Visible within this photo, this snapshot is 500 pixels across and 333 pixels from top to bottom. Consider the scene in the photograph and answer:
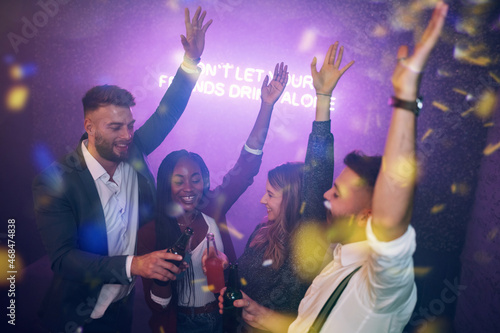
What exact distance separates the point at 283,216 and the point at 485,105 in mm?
2837

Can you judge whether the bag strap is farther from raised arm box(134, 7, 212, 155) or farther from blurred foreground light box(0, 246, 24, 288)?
blurred foreground light box(0, 246, 24, 288)

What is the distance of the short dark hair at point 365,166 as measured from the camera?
1.21 metres

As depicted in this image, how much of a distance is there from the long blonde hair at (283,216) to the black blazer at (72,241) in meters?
0.84

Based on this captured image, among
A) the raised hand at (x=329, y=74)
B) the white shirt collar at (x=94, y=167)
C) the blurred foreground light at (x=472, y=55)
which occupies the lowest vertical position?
the white shirt collar at (x=94, y=167)

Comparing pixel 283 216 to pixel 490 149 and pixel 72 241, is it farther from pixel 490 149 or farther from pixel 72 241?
pixel 490 149

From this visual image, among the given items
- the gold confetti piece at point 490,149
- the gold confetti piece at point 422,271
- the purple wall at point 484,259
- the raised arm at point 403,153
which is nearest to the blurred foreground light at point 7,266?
the raised arm at point 403,153

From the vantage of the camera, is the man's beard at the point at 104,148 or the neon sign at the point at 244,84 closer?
the man's beard at the point at 104,148

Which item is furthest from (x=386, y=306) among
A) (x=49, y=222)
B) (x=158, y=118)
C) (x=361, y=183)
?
(x=158, y=118)

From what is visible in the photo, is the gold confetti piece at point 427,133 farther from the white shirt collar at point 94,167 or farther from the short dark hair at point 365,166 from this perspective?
the white shirt collar at point 94,167

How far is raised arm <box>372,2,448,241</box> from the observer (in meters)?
0.73

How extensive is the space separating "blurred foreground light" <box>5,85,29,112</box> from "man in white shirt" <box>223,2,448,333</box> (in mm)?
3306

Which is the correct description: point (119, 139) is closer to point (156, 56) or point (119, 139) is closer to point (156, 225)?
point (156, 225)

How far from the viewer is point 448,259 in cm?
324

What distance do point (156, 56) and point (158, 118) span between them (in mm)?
1717
